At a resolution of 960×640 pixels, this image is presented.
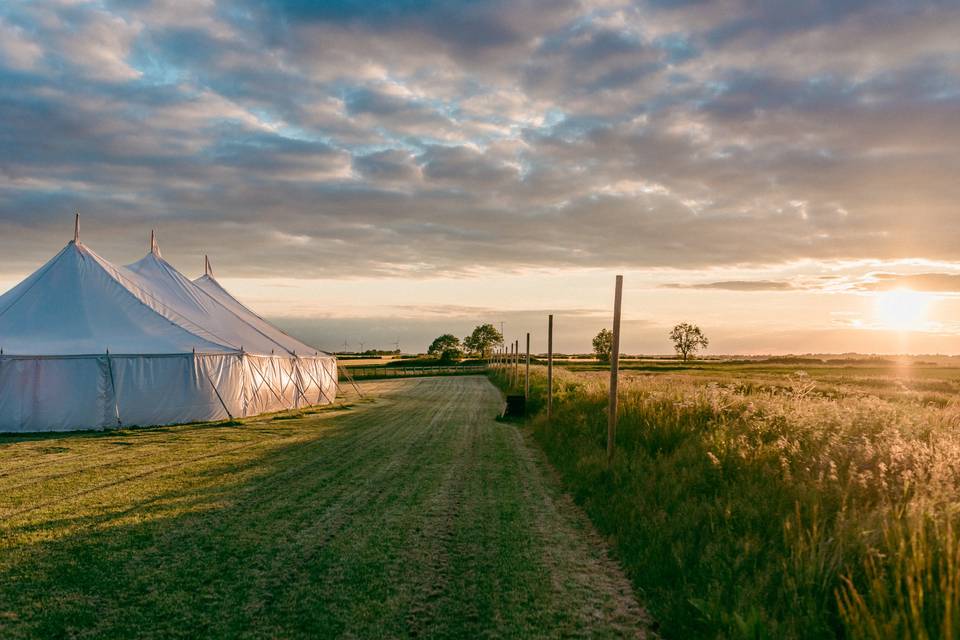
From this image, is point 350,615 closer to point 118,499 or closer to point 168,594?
point 168,594

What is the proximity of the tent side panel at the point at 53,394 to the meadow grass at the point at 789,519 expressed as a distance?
1595cm

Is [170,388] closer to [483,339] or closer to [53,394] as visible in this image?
[53,394]

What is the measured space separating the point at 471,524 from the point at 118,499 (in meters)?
5.46

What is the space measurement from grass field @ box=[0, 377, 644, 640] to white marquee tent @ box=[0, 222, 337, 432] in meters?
7.10

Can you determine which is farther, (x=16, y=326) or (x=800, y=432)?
(x=16, y=326)

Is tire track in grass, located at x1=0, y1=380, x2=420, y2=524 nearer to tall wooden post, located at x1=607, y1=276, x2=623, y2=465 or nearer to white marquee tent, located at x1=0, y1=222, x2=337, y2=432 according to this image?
tall wooden post, located at x1=607, y1=276, x2=623, y2=465

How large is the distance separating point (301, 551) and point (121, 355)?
54.5ft

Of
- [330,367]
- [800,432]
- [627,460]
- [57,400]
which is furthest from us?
[330,367]

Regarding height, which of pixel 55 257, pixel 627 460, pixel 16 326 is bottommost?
pixel 627 460

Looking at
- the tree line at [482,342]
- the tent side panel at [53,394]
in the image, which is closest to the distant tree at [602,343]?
the tree line at [482,342]

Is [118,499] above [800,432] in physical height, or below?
below

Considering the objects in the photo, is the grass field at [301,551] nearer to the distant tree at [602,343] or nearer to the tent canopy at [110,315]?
the tent canopy at [110,315]

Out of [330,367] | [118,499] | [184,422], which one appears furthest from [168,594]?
[330,367]

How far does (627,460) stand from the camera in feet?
33.3
